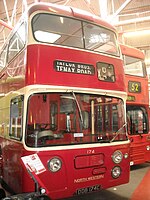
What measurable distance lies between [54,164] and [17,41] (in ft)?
7.93

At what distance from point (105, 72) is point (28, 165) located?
2146mm

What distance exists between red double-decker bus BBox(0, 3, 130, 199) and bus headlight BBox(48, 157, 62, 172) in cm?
1

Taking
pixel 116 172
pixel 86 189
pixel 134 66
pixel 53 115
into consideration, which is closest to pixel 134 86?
pixel 134 66

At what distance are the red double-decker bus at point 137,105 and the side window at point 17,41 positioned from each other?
358 centimetres

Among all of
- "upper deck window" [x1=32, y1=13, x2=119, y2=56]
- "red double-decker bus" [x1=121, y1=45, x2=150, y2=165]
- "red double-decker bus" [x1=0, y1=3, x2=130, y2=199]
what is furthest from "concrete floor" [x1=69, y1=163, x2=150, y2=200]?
"upper deck window" [x1=32, y1=13, x2=119, y2=56]

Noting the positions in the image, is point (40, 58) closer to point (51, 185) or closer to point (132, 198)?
point (51, 185)

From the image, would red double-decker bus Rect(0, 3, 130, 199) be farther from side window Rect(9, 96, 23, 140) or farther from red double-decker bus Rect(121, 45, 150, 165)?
red double-decker bus Rect(121, 45, 150, 165)

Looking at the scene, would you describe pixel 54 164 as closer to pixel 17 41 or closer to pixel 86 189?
pixel 86 189

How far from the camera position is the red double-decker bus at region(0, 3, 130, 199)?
11.1 ft

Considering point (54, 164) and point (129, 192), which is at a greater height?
point (54, 164)

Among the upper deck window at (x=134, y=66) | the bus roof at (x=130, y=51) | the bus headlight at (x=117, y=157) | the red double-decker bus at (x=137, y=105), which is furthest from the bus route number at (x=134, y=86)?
the bus headlight at (x=117, y=157)

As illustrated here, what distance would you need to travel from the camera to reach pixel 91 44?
4.18 m

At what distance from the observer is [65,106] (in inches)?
149

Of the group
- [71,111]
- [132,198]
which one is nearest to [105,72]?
[71,111]
